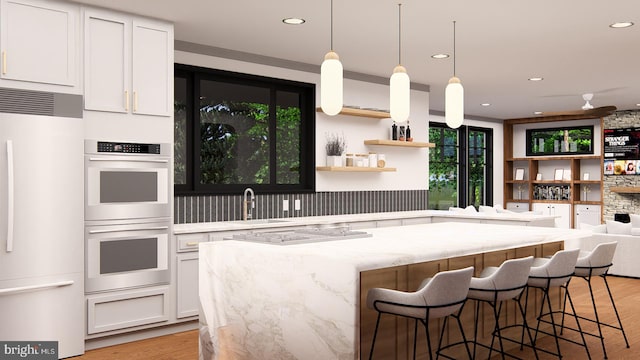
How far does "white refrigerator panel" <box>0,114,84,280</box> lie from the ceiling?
43.4 inches

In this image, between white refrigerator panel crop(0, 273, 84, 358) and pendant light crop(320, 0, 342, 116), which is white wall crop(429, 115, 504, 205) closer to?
pendant light crop(320, 0, 342, 116)

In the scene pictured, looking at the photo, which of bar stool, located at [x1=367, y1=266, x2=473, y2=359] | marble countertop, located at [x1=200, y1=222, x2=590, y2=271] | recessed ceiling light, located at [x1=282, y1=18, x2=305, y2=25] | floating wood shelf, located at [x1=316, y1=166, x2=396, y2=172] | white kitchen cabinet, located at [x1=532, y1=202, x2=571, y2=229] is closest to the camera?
bar stool, located at [x1=367, y1=266, x2=473, y2=359]

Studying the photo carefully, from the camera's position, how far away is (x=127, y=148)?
16.2 ft

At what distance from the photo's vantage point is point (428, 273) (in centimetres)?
409

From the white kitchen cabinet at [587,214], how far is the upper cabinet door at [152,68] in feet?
30.1

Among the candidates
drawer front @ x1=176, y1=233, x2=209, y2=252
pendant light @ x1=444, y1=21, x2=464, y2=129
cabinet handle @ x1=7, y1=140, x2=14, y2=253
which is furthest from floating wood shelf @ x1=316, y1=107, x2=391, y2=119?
cabinet handle @ x1=7, y1=140, x2=14, y2=253

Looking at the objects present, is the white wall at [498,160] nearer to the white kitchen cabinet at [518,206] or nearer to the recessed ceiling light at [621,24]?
the white kitchen cabinet at [518,206]

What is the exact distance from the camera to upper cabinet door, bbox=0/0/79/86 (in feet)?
14.2

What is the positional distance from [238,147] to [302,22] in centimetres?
181

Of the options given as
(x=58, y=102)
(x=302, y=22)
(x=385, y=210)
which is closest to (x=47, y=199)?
(x=58, y=102)

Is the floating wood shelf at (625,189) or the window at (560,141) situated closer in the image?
the floating wood shelf at (625,189)

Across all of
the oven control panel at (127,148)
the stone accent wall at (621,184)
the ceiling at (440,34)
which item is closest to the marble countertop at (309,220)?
the oven control panel at (127,148)

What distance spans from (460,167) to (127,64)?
8.37 meters

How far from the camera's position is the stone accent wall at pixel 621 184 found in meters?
11.4
